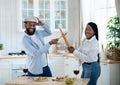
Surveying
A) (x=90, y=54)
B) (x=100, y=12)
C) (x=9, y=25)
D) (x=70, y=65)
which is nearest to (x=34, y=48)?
(x=90, y=54)

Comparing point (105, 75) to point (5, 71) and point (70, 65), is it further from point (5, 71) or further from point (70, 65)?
point (5, 71)

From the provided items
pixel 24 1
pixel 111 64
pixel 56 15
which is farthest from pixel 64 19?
pixel 111 64

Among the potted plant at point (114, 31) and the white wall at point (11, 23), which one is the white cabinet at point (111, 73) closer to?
the potted plant at point (114, 31)

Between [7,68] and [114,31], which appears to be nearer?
[114,31]

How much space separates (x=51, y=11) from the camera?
23.4 ft

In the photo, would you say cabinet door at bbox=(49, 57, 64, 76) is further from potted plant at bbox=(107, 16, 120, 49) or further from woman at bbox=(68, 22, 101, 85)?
woman at bbox=(68, 22, 101, 85)

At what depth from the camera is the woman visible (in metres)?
4.21

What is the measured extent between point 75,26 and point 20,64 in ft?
5.47

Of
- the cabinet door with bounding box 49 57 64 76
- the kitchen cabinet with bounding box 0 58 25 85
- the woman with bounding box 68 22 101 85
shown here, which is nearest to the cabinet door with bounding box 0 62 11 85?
the kitchen cabinet with bounding box 0 58 25 85

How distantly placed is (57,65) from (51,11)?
1.40 meters

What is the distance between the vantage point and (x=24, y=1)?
276 inches

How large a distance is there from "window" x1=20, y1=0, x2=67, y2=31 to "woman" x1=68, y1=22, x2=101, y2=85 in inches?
111

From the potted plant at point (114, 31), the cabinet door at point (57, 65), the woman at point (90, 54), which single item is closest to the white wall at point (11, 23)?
the cabinet door at point (57, 65)

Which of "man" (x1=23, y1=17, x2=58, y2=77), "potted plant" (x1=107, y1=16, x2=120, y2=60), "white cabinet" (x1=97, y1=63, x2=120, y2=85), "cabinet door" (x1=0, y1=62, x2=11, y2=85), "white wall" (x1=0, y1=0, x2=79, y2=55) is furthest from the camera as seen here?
"white wall" (x1=0, y1=0, x2=79, y2=55)
